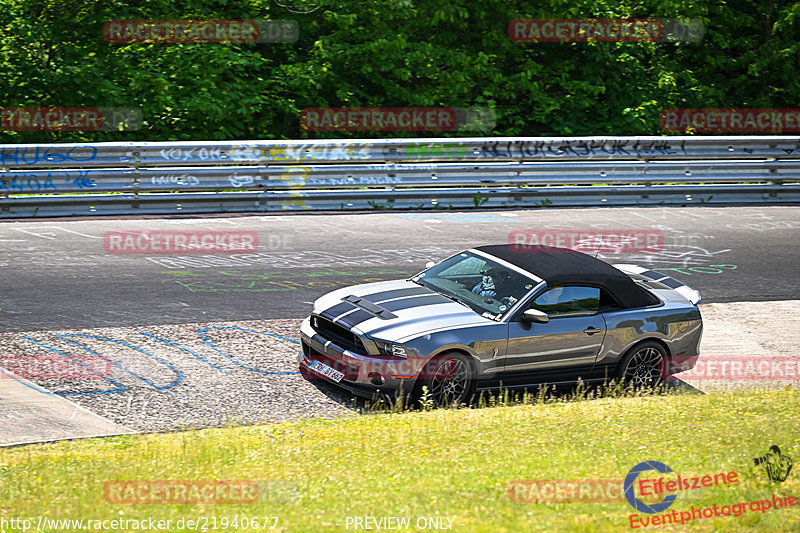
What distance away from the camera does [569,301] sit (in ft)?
29.0

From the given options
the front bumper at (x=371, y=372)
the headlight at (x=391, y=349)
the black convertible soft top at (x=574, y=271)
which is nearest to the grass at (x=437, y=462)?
the front bumper at (x=371, y=372)

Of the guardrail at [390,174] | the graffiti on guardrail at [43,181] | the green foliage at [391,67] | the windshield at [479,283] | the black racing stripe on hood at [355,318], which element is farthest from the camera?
the green foliage at [391,67]

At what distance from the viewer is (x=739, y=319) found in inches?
448

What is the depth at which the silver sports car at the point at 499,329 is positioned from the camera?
8.05 meters

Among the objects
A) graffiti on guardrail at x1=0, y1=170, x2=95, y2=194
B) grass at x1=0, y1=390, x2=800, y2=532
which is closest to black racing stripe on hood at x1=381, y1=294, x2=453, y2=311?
grass at x1=0, y1=390, x2=800, y2=532

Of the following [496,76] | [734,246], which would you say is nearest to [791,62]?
[496,76]

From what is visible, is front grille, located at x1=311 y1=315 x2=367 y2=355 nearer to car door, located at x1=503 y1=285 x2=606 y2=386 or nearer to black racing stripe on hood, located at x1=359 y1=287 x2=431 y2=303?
black racing stripe on hood, located at x1=359 y1=287 x2=431 y2=303

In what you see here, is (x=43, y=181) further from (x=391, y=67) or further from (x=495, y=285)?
(x=495, y=285)

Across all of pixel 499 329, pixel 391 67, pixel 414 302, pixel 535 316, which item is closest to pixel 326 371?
pixel 414 302

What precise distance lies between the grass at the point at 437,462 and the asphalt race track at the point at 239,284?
3.37ft

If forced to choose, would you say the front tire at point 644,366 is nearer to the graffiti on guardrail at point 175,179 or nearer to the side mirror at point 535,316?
the side mirror at point 535,316

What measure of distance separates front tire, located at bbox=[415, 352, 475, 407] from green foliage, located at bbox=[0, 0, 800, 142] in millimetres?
11003

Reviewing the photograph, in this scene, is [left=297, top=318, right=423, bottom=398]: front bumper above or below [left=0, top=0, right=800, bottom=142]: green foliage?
below

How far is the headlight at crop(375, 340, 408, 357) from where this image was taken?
26.0 feet
